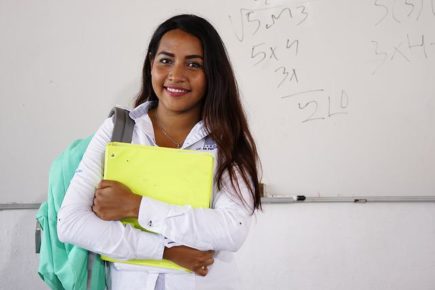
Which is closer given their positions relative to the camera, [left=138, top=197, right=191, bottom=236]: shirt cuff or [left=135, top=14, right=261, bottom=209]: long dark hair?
[left=138, top=197, right=191, bottom=236]: shirt cuff

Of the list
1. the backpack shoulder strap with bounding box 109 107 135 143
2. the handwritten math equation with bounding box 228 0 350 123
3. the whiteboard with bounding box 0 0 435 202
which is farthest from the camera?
the handwritten math equation with bounding box 228 0 350 123

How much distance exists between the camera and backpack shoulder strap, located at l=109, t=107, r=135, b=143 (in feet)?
3.29

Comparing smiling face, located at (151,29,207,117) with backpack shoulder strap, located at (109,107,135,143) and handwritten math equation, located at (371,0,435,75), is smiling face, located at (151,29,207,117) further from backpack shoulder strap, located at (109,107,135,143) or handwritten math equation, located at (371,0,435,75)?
handwritten math equation, located at (371,0,435,75)

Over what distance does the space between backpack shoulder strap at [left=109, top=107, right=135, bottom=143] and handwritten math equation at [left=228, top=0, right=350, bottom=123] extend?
0.82 meters

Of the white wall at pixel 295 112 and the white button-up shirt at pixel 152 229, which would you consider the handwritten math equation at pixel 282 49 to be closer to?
the white wall at pixel 295 112

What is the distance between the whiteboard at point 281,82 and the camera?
1.57 metres

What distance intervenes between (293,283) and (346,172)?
55 cm

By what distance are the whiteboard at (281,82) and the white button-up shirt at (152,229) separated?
667 mm

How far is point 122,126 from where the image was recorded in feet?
3.34

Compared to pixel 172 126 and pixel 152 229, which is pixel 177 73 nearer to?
pixel 172 126

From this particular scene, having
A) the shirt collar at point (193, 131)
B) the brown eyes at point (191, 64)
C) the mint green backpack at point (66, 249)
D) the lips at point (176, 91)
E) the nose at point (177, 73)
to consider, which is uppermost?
the brown eyes at point (191, 64)

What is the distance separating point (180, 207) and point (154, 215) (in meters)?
0.06

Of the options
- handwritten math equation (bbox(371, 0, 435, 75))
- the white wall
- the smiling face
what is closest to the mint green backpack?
the smiling face

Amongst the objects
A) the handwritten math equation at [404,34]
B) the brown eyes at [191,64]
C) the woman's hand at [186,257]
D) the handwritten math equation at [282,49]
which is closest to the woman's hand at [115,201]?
the woman's hand at [186,257]
